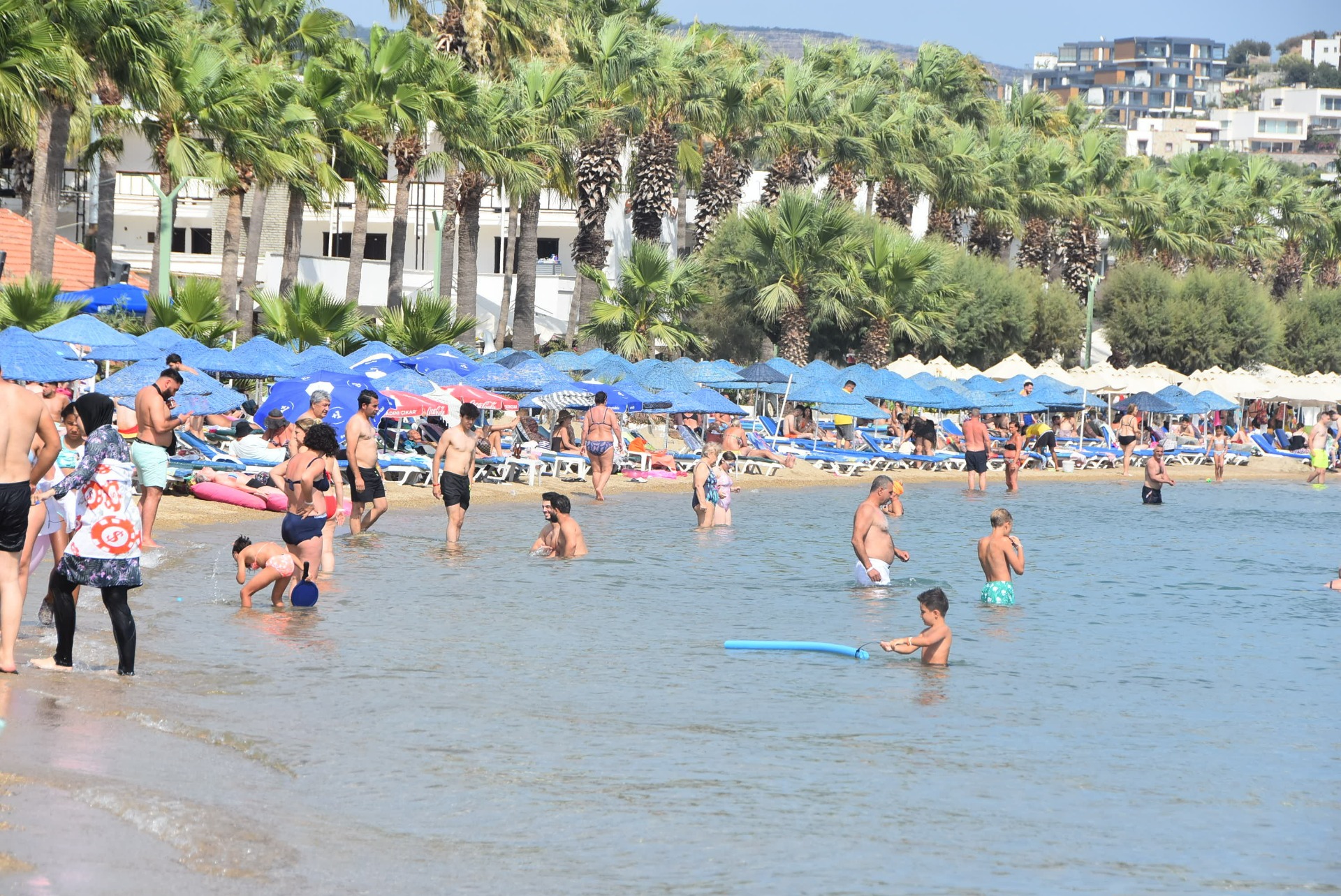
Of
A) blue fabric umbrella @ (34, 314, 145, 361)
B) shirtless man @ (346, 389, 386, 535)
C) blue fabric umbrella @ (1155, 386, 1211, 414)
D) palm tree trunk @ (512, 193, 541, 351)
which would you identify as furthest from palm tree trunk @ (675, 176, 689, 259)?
shirtless man @ (346, 389, 386, 535)

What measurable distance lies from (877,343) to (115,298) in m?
19.3

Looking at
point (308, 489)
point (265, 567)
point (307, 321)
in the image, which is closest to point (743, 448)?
point (307, 321)

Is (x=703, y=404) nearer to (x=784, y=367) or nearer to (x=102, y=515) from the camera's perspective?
(x=784, y=367)

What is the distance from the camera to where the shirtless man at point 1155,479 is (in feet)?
89.6

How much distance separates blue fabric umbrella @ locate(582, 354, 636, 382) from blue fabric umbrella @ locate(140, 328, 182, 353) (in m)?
8.84

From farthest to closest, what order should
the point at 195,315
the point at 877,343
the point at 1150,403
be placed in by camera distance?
1. the point at 877,343
2. the point at 1150,403
3. the point at 195,315

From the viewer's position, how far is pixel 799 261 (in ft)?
127

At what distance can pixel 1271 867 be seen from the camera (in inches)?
281

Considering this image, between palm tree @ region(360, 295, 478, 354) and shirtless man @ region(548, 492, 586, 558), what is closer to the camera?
shirtless man @ region(548, 492, 586, 558)

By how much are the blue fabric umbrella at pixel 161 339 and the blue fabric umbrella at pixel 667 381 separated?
28.6 ft

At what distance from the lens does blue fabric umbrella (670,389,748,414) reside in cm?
2792

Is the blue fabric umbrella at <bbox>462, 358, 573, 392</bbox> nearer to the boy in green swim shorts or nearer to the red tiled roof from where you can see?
the red tiled roof

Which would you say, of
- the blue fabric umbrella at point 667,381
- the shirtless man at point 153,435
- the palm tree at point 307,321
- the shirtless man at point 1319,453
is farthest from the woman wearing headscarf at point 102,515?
the shirtless man at point 1319,453

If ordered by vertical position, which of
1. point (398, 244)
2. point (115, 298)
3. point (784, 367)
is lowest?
point (784, 367)
